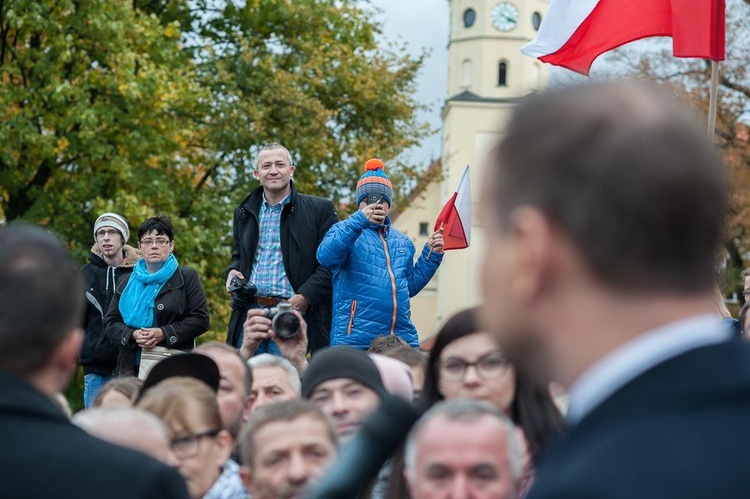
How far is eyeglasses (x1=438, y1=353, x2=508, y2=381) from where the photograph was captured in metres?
4.58

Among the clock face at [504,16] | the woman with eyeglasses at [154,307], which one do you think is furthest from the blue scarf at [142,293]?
the clock face at [504,16]

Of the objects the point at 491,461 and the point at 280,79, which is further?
the point at 280,79

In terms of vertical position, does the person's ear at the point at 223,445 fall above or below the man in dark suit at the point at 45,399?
below

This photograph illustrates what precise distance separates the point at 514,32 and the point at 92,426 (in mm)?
90145

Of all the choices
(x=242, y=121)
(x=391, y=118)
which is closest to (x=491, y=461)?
(x=242, y=121)

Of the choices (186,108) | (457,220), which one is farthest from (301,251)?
(186,108)

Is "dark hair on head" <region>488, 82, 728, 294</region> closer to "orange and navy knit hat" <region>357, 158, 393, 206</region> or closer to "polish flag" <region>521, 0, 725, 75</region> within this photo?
"orange and navy knit hat" <region>357, 158, 393, 206</region>

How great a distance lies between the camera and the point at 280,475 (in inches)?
152

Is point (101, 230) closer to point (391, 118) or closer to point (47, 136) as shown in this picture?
A: point (47, 136)

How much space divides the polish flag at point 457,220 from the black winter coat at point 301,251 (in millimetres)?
1754

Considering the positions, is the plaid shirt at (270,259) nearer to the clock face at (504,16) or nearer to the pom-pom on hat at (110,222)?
the pom-pom on hat at (110,222)

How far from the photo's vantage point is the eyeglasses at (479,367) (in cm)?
458

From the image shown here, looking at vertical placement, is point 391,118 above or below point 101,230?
above

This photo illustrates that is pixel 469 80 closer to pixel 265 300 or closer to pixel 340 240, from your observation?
pixel 265 300
